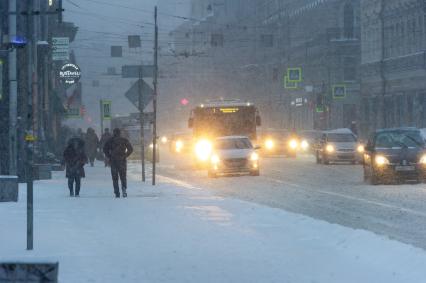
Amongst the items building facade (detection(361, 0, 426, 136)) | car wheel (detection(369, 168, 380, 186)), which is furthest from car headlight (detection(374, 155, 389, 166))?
building facade (detection(361, 0, 426, 136))

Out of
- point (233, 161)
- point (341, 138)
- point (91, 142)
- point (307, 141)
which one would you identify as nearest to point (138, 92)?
point (233, 161)

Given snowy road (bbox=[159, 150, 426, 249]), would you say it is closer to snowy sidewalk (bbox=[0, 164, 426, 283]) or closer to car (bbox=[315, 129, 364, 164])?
snowy sidewalk (bbox=[0, 164, 426, 283])

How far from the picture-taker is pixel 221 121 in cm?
4931

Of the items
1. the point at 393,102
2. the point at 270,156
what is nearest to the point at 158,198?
the point at 270,156

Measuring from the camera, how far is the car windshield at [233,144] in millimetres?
39469

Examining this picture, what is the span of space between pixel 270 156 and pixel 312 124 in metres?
31.7

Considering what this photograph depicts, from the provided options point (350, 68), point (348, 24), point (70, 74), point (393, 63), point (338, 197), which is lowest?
point (338, 197)

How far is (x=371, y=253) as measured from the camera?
44.8 feet

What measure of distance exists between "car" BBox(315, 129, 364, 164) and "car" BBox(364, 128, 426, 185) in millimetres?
17112

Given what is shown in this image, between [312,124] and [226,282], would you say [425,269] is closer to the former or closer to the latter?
[226,282]

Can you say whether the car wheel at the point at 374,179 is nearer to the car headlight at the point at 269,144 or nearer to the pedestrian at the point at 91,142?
the pedestrian at the point at 91,142

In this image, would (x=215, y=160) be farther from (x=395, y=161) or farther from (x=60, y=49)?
(x=60, y=49)

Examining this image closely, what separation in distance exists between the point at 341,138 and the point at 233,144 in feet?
39.6

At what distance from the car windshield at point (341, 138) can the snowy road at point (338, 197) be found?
7.93 meters
